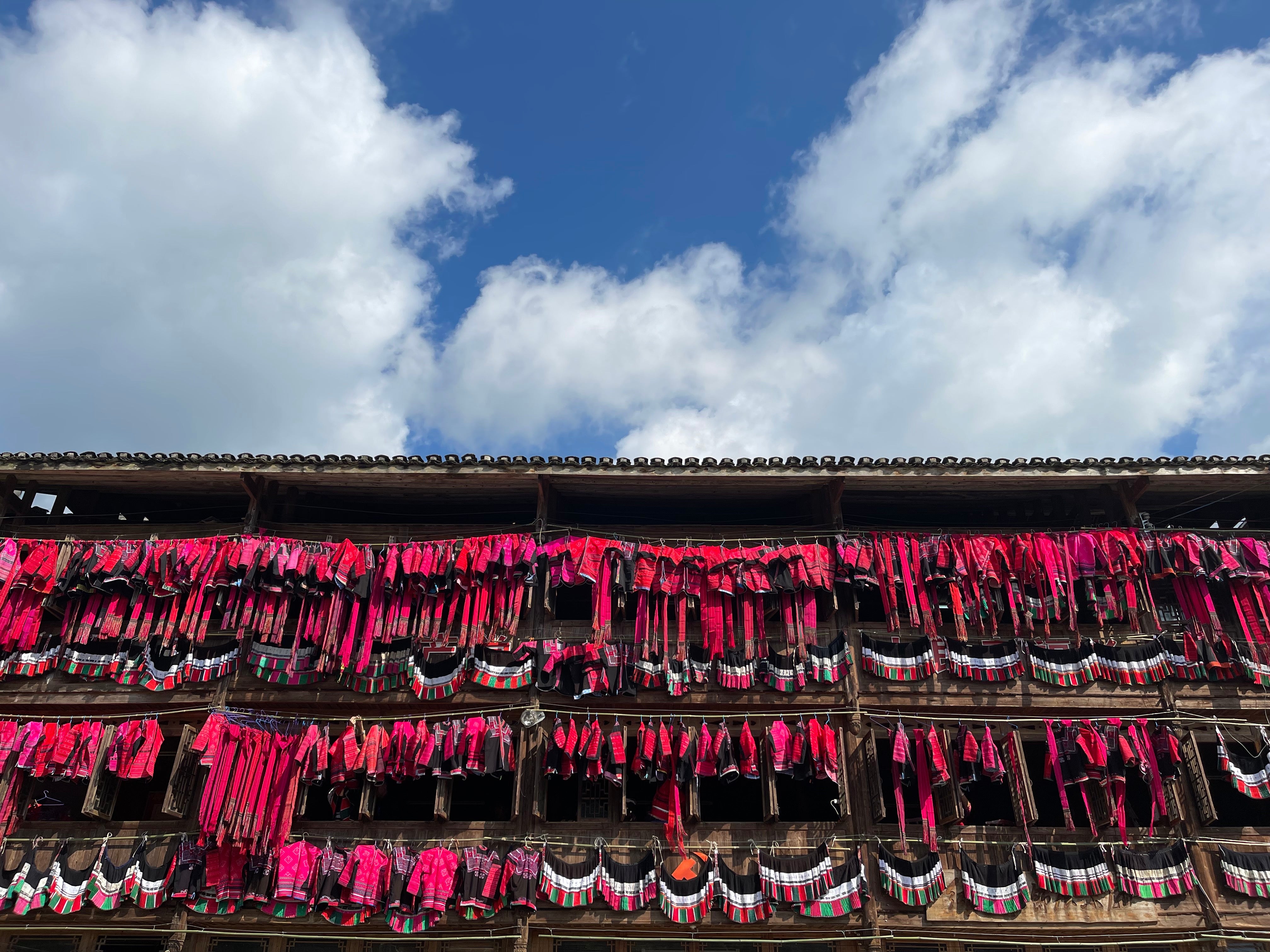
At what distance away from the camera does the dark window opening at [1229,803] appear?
16.4m

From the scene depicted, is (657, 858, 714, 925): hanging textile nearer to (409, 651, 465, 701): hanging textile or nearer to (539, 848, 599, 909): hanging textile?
(539, 848, 599, 909): hanging textile

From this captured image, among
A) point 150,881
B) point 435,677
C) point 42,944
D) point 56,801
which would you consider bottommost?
point 42,944

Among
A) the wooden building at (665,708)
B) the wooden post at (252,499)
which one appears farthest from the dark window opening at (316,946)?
the wooden post at (252,499)

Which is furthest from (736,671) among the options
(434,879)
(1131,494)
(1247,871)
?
A: (1247,871)

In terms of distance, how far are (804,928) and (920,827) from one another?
2.63 meters

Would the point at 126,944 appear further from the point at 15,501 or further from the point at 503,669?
the point at 15,501

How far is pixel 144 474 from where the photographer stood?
1684cm

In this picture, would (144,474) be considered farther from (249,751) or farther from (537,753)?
(537,753)

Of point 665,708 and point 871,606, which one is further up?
point 871,606

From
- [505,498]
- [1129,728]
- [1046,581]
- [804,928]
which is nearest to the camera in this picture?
[804,928]

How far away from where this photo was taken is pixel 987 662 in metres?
15.7

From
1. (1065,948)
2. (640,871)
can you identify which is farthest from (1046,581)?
(640,871)

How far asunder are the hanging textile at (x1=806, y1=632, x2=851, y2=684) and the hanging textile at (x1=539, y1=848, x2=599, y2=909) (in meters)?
5.02

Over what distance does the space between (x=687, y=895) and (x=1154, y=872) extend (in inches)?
305
